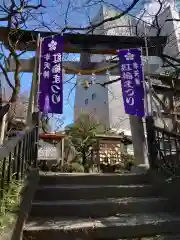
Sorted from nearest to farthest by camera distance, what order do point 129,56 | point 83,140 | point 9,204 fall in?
point 9,204 → point 129,56 → point 83,140

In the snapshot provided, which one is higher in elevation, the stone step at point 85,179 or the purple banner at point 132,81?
the purple banner at point 132,81

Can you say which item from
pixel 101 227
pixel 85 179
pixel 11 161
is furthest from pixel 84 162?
pixel 11 161

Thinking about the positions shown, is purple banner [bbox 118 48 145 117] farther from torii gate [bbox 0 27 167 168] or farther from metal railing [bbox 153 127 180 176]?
metal railing [bbox 153 127 180 176]

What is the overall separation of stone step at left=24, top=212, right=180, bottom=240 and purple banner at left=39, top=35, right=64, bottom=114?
A: 3211mm

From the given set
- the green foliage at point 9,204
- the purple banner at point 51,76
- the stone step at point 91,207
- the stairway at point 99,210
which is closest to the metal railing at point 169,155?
the stairway at point 99,210

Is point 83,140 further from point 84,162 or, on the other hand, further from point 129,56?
point 129,56

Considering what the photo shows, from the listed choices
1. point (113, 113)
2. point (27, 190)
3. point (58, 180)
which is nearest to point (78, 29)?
point (58, 180)

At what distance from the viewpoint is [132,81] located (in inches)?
269

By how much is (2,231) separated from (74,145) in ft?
34.7

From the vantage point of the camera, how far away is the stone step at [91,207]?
3597 mm

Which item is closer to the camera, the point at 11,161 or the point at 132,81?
the point at 11,161

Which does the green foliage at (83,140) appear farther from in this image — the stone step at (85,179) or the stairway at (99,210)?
the stairway at (99,210)

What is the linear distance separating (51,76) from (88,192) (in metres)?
3.50

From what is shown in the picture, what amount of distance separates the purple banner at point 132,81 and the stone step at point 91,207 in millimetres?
2955
